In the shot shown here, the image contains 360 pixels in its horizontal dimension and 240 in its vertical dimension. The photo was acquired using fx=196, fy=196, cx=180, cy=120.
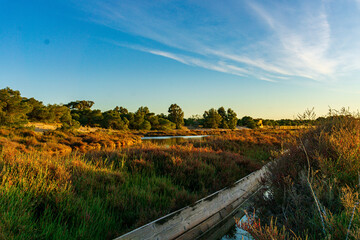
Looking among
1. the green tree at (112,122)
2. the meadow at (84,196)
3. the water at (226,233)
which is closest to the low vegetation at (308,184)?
the water at (226,233)

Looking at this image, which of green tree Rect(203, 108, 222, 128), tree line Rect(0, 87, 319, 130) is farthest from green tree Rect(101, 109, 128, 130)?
green tree Rect(203, 108, 222, 128)

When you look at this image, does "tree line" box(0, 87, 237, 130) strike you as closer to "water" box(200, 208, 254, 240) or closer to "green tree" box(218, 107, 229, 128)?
"green tree" box(218, 107, 229, 128)

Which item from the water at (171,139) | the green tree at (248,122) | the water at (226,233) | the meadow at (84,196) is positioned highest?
the green tree at (248,122)

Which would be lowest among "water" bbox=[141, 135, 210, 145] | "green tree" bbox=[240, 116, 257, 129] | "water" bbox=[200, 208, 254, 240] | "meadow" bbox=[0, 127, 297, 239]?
"water" bbox=[141, 135, 210, 145]

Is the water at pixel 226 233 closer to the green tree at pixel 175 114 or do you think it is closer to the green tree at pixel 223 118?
the green tree at pixel 175 114

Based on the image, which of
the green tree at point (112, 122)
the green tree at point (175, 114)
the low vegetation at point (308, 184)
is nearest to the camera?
the low vegetation at point (308, 184)

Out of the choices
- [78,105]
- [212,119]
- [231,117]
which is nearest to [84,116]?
[78,105]

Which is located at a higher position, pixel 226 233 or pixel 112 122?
pixel 112 122

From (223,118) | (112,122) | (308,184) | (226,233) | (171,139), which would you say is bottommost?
(171,139)

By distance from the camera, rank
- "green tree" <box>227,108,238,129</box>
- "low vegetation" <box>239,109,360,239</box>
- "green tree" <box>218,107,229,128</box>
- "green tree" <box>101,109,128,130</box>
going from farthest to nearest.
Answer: "green tree" <box>227,108,238,129</box>, "green tree" <box>218,107,229,128</box>, "green tree" <box>101,109,128,130</box>, "low vegetation" <box>239,109,360,239</box>

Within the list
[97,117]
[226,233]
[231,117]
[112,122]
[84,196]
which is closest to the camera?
[84,196]

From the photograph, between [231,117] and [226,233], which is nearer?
[226,233]

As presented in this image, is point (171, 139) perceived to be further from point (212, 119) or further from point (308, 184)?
point (212, 119)

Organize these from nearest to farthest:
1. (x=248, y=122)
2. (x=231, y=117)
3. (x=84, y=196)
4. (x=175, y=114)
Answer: (x=84, y=196)
(x=175, y=114)
(x=231, y=117)
(x=248, y=122)
